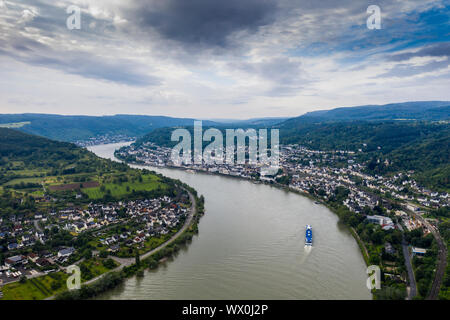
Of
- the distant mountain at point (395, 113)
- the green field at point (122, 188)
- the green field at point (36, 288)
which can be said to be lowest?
the green field at point (36, 288)

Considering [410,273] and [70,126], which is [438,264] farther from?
[70,126]

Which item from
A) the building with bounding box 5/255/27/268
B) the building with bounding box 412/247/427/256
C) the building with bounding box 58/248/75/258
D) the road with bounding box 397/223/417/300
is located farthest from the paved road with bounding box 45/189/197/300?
the building with bounding box 412/247/427/256

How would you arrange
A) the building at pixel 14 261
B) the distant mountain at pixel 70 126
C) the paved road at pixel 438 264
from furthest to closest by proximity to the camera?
the distant mountain at pixel 70 126 < the building at pixel 14 261 < the paved road at pixel 438 264

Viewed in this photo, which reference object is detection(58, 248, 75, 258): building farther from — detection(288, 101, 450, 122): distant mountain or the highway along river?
detection(288, 101, 450, 122): distant mountain

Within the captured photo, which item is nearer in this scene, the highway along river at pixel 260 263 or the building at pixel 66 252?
the highway along river at pixel 260 263

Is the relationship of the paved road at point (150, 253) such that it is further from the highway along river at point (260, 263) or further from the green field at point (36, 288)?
the highway along river at point (260, 263)

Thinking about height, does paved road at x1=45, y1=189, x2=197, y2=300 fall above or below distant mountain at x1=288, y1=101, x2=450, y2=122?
below

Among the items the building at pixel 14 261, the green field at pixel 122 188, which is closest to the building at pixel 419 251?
the building at pixel 14 261

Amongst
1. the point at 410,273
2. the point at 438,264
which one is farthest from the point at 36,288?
the point at 438,264

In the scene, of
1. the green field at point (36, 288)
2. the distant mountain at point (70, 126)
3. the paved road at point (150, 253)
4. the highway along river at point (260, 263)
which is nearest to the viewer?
the green field at point (36, 288)

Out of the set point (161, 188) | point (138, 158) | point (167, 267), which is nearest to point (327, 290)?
point (167, 267)
